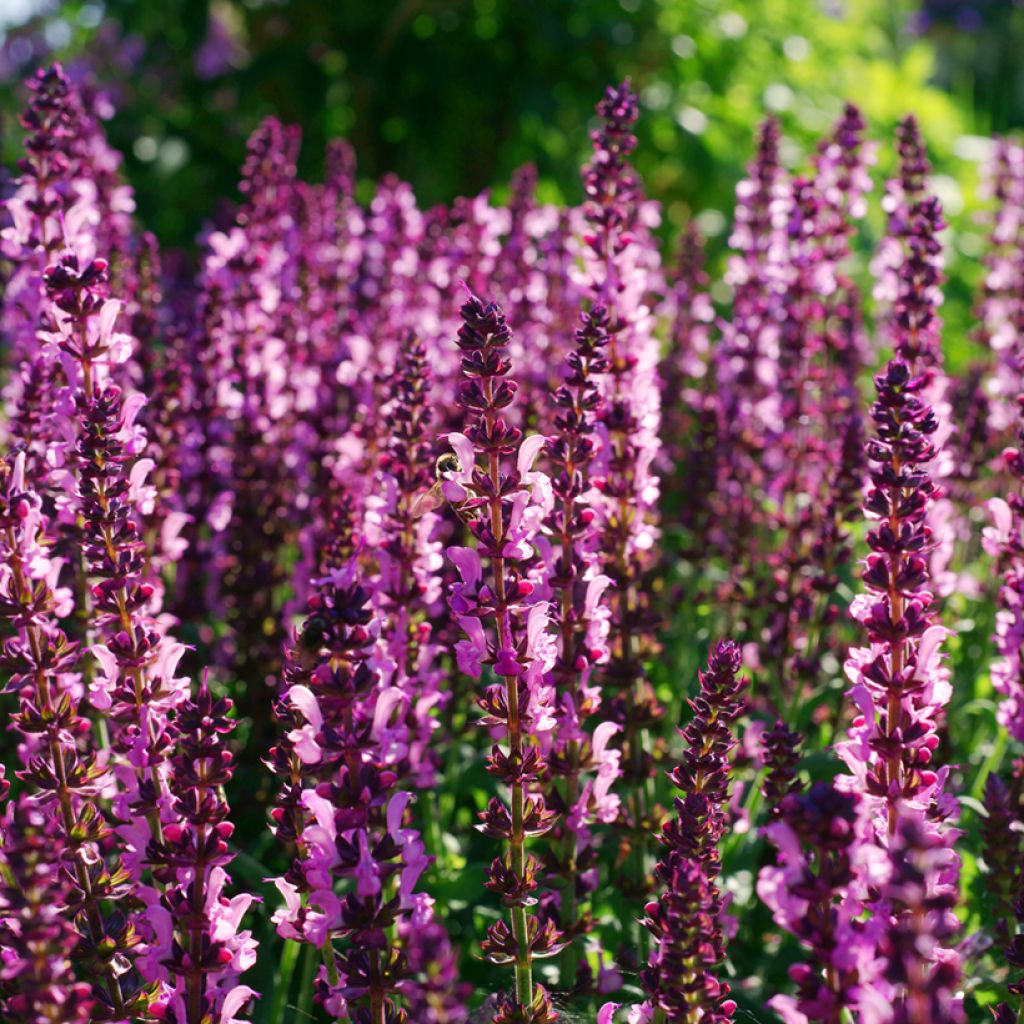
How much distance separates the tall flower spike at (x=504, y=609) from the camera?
7.10 ft

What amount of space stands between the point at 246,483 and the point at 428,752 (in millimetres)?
1164

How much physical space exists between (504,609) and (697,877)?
0.64 metres

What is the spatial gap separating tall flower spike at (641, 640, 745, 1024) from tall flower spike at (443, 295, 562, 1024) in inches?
11.2

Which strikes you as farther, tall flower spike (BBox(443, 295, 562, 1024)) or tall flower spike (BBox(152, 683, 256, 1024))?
tall flower spike (BBox(443, 295, 562, 1024))

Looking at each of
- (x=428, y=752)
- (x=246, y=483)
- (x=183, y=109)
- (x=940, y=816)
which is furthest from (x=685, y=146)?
(x=940, y=816)

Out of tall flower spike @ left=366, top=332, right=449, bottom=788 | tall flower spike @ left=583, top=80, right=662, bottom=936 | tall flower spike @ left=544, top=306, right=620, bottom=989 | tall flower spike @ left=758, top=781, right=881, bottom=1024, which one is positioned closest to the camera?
tall flower spike @ left=758, top=781, right=881, bottom=1024

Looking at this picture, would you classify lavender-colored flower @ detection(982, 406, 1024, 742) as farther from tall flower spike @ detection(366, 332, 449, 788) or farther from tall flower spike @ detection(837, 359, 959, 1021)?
tall flower spike @ detection(366, 332, 449, 788)

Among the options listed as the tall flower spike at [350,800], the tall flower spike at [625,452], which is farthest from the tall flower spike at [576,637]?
the tall flower spike at [350,800]

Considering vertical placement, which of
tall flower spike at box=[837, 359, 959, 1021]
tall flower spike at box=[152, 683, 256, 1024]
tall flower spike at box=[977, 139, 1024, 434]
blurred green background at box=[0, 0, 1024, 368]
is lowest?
tall flower spike at box=[152, 683, 256, 1024]

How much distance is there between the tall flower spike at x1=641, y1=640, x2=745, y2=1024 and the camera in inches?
68.6

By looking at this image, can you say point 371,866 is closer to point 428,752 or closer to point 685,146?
point 428,752

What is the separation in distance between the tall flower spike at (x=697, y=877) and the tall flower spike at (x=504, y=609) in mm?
285

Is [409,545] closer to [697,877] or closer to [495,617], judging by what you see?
[495,617]

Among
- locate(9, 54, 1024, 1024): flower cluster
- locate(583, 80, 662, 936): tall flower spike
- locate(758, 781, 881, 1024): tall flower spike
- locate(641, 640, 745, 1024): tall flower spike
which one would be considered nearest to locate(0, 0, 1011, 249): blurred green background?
locate(9, 54, 1024, 1024): flower cluster
